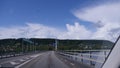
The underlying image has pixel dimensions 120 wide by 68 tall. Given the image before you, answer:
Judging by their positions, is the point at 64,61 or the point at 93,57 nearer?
the point at 93,57

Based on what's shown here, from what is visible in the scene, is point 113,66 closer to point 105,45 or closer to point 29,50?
point 105,45

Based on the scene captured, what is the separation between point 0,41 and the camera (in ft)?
25.9

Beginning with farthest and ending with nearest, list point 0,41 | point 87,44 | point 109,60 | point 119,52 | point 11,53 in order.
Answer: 1. point 11,53
2. point 0,41
3. point 87,44
4. point 109,60
5. point 119,52

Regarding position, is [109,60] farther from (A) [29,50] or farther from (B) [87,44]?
(A) [29,50]

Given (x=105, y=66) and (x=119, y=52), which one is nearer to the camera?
(x=119, y=52)

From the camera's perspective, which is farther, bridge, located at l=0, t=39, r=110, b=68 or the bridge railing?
bridge, located at l=0, t=39, r=110, b=68

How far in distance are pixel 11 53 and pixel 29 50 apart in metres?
36.7

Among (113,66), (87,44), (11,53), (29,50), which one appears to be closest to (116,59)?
(113,66)

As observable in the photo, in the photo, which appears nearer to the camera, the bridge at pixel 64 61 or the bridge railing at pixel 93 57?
the bridge railing at pixel 93 57

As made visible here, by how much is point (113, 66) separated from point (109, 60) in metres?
0.18

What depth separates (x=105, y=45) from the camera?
12.4ft

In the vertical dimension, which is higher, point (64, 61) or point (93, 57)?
point (93, 57)

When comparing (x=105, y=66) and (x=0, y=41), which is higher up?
(x=0, y=41)

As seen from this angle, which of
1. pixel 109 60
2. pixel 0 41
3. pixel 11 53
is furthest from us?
pixel 11 53
